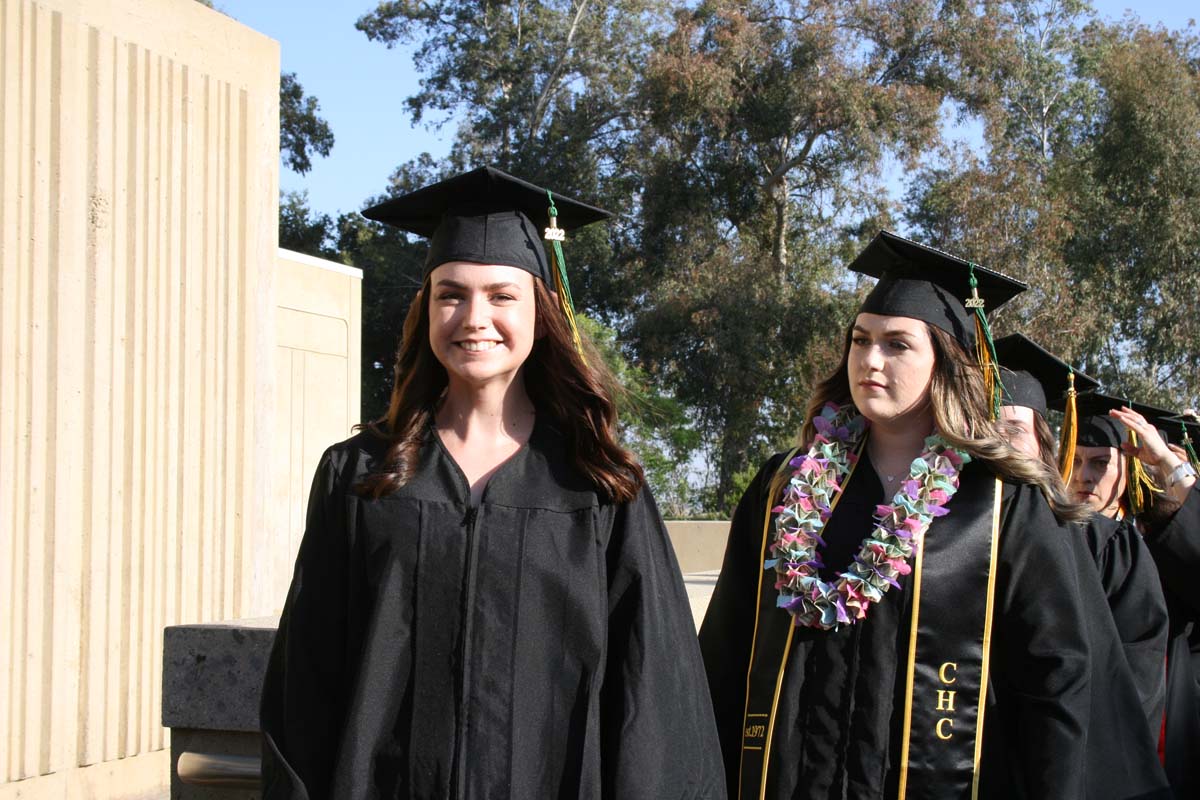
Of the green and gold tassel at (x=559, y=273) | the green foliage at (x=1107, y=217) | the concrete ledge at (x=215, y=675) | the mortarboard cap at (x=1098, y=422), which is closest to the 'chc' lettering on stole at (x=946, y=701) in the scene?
the green and gold tassel at (x=559, y=273)

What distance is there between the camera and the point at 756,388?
25031mm

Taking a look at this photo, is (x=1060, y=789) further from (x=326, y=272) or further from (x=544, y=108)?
(x=544, y=108)

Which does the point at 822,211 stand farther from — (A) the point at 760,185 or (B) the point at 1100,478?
(B) the point at 1100,478

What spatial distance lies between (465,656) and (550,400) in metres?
0.65

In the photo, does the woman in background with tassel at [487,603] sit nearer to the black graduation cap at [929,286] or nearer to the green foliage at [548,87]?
the black graduation cap at [929,286]

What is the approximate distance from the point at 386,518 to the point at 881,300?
1.64m

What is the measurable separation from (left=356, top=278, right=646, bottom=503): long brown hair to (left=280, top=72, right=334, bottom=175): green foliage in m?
32.4

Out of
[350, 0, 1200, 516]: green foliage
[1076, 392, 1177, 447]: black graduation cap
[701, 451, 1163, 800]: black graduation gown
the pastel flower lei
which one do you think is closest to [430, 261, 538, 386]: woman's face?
the pastel flower lei

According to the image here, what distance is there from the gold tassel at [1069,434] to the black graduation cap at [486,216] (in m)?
2.57

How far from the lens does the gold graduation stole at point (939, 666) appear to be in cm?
323

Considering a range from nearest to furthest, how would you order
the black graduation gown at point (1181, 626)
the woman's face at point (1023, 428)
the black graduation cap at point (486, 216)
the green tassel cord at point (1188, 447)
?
1. the black graduation cap at point (486, 216)
2. the woman's face at point (1023, 428)
3. the black graduation gown at point (1181, 626)
4. the green tassel cord at point (1188, 447)

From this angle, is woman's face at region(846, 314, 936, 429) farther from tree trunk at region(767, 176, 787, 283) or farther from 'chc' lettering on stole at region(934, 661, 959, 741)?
tree trunk at region(767, 176, 787, 283)

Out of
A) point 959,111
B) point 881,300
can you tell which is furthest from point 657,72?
point 881,300

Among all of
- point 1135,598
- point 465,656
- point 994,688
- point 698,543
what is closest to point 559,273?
point 465,656
